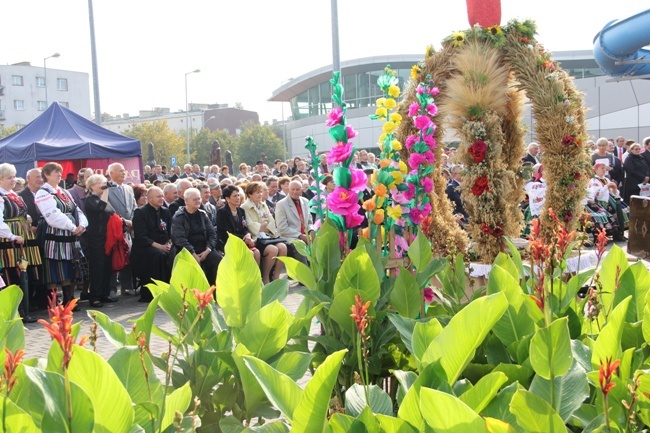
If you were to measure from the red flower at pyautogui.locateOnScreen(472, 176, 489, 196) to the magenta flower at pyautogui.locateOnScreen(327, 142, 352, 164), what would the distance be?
208 centimetres

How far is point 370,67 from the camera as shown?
4175 cm

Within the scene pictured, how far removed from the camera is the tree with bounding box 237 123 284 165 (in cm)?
7688

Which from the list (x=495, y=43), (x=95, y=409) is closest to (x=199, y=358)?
(x=95, y=409)

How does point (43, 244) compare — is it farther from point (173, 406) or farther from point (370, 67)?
point (370, 67)

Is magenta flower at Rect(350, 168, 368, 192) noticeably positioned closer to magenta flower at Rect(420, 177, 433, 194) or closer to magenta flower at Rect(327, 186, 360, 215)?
magenta flower at Rect(327, 186, 360, 215)

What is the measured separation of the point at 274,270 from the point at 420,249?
721 centimetres

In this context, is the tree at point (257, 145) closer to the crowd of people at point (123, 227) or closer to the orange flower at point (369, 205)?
the crowd of people at point (123, 227)

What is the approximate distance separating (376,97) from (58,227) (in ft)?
107

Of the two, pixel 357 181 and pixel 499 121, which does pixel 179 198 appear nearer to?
pixel 499 121

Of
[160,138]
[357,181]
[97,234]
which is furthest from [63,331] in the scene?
[160,138]

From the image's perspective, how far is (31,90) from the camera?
73562 millimetres

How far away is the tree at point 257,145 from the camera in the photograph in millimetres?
76875

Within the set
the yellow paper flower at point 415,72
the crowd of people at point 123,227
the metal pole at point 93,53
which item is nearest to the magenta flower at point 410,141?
the yellow paper flower at point 415,72

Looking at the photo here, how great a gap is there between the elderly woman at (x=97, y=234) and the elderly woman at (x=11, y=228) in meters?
0.99
